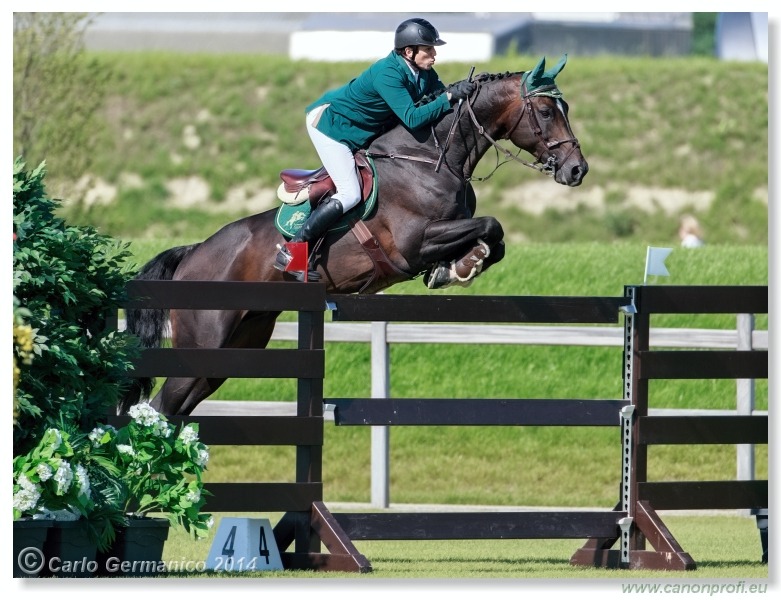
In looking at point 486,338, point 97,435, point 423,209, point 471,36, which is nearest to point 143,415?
point 97,435

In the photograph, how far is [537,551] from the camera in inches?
261

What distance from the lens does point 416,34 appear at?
6.66 meters

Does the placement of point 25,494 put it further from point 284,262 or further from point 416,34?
point 416,34

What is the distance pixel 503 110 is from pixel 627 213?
1303 cm

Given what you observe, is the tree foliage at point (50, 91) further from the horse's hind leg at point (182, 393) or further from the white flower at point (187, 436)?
the white flower at point (187, 436)

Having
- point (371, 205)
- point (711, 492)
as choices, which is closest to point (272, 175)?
point (371, 205)

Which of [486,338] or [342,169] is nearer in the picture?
[342,169]

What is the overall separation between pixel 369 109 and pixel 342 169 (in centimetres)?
39

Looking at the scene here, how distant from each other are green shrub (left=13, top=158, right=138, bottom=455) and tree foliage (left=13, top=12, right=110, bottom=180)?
26.1ft

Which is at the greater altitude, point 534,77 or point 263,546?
point 534,77

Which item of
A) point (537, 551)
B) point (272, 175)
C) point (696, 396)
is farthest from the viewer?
point (272, 175)

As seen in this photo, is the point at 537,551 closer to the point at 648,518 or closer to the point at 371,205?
the point at 648,518

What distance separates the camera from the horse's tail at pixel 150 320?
6.52 meters

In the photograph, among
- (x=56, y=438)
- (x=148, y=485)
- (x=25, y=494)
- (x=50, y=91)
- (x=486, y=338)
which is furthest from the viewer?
(x=50, y=91)
